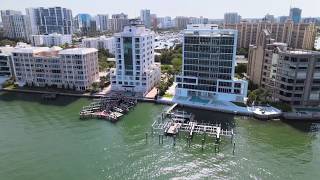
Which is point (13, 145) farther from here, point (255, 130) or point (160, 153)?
point (255, 130)

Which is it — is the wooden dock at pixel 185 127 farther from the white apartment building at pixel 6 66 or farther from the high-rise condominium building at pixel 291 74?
the white apartment building at pixel 6 66

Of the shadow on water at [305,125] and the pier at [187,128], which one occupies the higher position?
the pier at [187,128]

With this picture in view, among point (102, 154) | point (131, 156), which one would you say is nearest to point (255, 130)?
point (131, 156)

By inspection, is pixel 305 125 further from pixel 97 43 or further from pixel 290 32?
pixel 97 43

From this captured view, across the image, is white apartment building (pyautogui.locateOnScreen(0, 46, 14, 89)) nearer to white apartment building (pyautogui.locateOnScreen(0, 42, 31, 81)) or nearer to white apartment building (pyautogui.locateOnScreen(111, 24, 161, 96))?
white apartment building (pyautogui.locateOnScreen(0, 42, 31, 81))

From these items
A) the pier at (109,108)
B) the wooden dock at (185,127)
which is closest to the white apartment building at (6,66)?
the pier at (109,108)

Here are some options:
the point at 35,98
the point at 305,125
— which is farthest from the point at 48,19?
the point at 305,125
